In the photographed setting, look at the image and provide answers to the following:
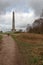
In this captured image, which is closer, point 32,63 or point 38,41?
point 32,63

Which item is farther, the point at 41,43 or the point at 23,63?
the point at 41,43

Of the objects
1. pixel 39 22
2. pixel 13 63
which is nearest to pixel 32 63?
pixel 13 63

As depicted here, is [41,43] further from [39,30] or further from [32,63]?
[32,63]

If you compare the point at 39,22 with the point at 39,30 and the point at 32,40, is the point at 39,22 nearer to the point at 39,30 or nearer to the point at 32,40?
the point at 32,40

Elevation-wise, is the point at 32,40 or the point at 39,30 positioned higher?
the point at 39,30

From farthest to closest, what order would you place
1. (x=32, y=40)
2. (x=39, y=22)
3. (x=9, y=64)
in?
(x=39, y=22)
(x=32, y=40)
(x=9, y=64)

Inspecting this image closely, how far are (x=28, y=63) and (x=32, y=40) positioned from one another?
841 inches

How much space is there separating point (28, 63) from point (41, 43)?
1754 cm

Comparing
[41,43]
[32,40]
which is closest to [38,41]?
[41,43]

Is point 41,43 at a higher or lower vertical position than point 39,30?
lower

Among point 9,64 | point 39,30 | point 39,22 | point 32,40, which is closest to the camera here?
point 9,64

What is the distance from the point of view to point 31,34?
→ 131ft

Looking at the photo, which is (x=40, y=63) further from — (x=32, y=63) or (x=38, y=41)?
(x=38, y=41)

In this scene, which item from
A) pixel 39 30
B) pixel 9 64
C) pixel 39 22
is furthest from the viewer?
pixel 39 22
